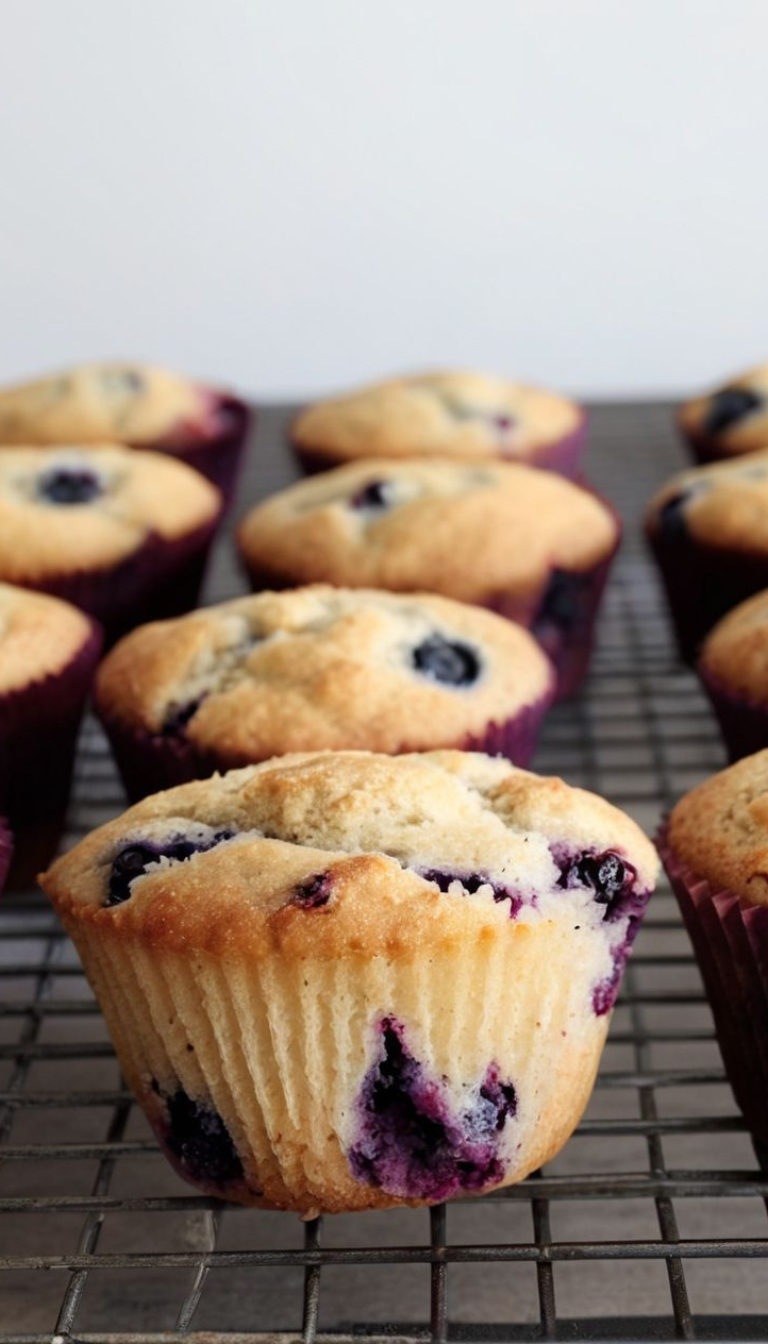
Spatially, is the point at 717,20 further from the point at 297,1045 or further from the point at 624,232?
the point at 297,1045

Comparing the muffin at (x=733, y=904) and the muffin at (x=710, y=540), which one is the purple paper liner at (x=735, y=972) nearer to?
the muffin at (x=733, y=904)

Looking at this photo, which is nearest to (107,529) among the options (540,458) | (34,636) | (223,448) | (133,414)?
(34,636)

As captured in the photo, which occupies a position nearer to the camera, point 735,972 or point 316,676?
point 735,972

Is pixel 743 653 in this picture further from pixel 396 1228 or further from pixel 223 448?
pixel 223 448

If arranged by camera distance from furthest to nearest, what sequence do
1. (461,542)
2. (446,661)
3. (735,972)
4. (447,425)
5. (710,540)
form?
1. (447,425)
2. (710,540)
3. (461,542)
4. (446,661)
5. (735,972)

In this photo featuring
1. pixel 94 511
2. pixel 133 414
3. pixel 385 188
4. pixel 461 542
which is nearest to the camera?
pixel 461 542

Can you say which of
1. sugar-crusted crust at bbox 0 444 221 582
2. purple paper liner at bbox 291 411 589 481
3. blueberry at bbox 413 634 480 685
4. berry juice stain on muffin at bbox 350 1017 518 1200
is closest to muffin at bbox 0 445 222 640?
sugar-crusted crust at bbox 0 444 221 582
